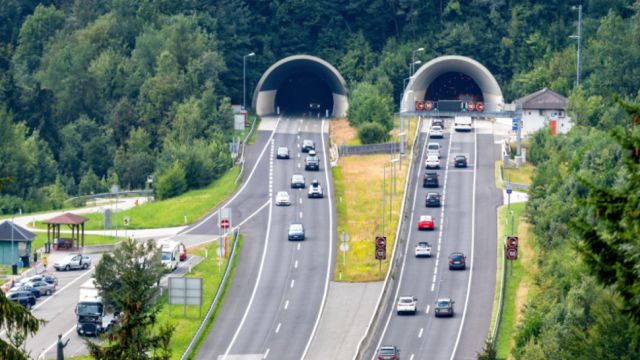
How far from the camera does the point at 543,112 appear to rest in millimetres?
130625

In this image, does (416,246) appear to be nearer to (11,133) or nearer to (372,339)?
(372,339)

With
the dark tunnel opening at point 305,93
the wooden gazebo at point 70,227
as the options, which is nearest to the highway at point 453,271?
the wooden gazebo at point 70,227

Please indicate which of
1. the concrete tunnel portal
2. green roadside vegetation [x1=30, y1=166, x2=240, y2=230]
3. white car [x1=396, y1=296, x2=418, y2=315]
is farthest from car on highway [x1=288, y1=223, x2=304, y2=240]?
the concrete tunnel portal

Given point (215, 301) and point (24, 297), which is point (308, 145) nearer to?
point (215, 301)

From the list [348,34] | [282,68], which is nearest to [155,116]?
[282,68]

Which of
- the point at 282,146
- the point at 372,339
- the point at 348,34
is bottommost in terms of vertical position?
the point at 372,339

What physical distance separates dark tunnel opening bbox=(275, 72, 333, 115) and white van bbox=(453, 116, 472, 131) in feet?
91.9

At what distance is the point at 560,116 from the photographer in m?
130

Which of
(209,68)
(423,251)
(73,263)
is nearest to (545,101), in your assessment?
(209,68)

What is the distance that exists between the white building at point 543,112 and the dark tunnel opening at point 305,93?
34.2 metres

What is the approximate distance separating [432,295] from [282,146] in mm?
47159

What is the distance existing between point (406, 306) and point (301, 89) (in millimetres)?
83926

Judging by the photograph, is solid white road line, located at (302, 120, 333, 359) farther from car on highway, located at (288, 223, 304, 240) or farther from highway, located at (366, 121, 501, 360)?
highway, located at (366, 121, 501, 360)

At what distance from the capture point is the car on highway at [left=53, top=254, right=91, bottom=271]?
9325 centimetres
